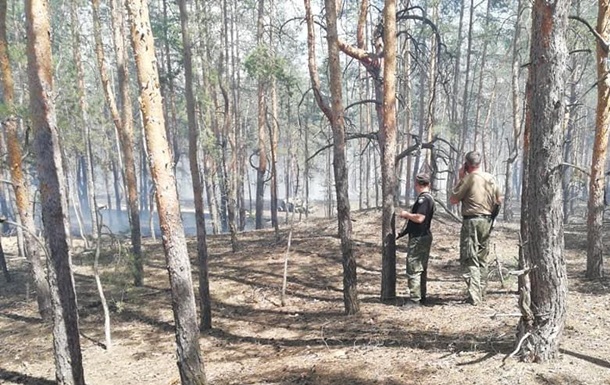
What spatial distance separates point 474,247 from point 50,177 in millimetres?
6926

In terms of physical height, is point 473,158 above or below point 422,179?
above

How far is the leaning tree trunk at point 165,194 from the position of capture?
5.18m

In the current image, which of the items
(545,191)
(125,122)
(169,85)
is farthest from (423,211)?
(169,85)

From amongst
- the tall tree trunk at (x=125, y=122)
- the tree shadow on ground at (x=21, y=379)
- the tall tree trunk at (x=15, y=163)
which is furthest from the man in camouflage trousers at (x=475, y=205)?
the tall tree trunk at (x=15, y=163)

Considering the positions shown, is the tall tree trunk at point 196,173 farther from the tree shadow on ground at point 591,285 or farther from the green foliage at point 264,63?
the green foliage at point 264,63

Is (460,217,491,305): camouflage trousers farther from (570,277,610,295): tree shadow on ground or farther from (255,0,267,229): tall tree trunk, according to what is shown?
(255,0,267,229): tall tree trunk

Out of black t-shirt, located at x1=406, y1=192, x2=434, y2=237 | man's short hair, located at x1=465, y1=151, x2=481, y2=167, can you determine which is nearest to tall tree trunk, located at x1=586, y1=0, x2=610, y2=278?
man's short hair, located at x1=465, y1=151, x2=481, y2=167

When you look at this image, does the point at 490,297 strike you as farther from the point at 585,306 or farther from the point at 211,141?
the point at 211,141

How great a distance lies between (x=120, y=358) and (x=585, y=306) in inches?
339

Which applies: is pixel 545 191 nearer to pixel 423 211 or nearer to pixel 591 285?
pixel 423 211

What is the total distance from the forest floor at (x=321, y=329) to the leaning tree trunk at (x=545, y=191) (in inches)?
10.6

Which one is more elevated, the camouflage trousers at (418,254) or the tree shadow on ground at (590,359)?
the camouflage trousers at (418,254)

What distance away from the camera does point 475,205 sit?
603 cm

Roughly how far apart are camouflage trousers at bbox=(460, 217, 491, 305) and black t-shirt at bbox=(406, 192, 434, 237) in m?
0.57
